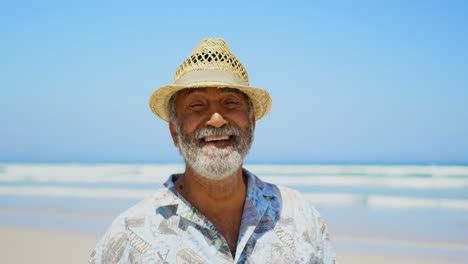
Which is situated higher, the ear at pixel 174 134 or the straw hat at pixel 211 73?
the straw hat at pixel 211 73

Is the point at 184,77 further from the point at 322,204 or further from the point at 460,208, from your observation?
the point at 460,208

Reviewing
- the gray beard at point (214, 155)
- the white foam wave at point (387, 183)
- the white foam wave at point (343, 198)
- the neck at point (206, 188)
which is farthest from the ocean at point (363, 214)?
the gray beard at point (214, 155)

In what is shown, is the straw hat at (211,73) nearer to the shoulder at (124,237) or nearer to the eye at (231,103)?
the eye at (231,103)

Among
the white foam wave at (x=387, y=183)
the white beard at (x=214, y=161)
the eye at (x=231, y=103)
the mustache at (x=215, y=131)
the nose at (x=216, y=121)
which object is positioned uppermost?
the white foam wave at (x=387, y=183)

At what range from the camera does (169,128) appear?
272 cm

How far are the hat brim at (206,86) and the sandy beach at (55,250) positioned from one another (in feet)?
16.4

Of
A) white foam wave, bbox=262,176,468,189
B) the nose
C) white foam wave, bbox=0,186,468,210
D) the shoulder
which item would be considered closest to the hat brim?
the nose

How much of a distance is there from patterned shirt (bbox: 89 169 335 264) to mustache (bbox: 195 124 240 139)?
291 millimetres

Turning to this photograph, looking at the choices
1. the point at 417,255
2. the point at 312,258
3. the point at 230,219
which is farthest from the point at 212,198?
the point at 417,255

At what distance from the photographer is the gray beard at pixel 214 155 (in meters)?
2.39

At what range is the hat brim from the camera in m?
2.38

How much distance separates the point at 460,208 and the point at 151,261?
41.7 feet

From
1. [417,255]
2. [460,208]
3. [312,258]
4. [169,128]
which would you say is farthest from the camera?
[460,208]

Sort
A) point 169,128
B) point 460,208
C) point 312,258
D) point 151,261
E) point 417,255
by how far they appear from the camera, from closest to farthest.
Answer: point 151,261, point 312,258, point 169,128, point 417,255, point 460,208
